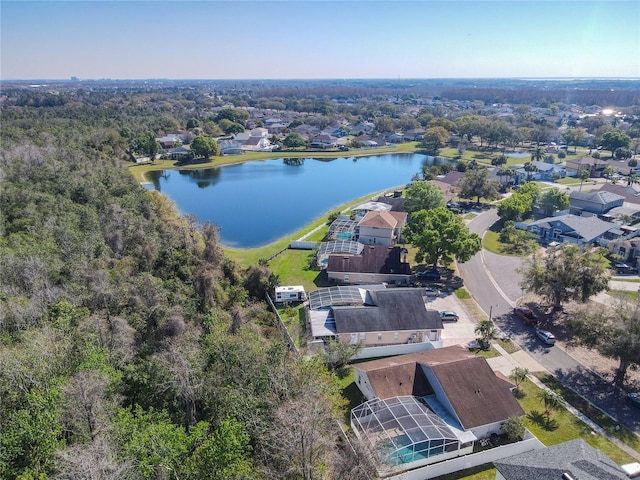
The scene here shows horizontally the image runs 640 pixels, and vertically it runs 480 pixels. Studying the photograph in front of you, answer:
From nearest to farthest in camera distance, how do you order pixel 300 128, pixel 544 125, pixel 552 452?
pixel 552 452 → pixel 544 125 → pixel 300 128

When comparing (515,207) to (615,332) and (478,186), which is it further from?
(615,332)

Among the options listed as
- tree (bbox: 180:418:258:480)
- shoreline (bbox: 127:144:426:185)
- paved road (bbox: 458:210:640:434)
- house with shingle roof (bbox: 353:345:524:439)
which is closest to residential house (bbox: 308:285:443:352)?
house with shingle roof (bbox: 353:345:524:439)

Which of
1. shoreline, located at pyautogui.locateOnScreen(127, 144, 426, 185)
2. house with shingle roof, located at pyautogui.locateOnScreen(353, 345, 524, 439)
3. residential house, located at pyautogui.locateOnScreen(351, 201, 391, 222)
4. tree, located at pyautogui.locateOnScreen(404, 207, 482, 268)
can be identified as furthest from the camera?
shoreline, located at pyautogui.locateOnScreen(127, 144, 426, 185)

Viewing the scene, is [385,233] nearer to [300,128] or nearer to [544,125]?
[300,128]

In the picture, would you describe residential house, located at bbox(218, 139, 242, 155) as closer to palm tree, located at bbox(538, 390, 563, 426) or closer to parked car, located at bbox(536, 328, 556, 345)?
parked car, located at bbox(536, 328, 556, 345)

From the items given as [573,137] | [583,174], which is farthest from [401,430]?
[573,137]

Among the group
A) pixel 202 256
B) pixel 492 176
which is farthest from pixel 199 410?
pixel 492 176
